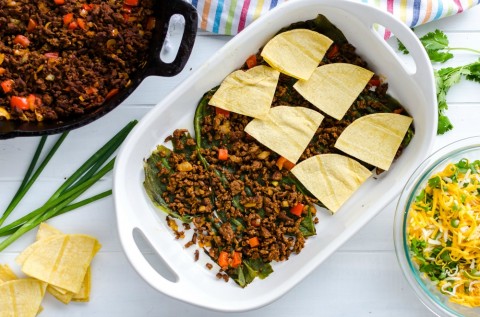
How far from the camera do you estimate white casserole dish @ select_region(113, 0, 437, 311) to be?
2.38m

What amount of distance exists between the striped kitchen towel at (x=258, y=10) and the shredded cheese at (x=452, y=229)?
0.65 m

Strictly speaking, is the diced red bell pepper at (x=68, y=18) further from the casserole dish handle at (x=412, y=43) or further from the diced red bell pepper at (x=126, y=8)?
the casserole dish handle at (x=412, y=43)

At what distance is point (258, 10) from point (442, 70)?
2.69 feet

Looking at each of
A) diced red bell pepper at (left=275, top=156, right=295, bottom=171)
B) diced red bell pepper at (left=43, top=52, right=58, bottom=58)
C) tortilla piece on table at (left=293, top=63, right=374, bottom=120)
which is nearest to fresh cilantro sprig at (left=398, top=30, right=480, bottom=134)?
tortilla piece on table at (left=293, top=63, right=374, bottom=120)

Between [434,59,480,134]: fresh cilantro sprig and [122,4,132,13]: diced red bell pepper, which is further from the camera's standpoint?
[434,59,480,134]: fresh cilantro sprig

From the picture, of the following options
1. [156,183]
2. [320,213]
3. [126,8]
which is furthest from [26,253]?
[320,213]

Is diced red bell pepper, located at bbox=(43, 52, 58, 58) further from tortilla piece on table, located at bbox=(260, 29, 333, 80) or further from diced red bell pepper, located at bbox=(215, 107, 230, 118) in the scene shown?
tortilla piece on table, located at bbox=(260, 29, 333, 80)

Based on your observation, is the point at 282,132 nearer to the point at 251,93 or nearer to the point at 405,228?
the point at 251,93

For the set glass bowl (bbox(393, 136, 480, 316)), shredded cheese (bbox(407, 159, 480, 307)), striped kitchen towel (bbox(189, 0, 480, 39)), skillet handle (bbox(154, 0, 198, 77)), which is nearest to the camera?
skillet handle (bbox(154, 0, 198, 77))

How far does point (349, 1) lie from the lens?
93.1 inches

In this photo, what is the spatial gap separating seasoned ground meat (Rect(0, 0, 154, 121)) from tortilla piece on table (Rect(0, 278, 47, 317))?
27.7 inches

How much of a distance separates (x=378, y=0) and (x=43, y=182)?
1630 mm

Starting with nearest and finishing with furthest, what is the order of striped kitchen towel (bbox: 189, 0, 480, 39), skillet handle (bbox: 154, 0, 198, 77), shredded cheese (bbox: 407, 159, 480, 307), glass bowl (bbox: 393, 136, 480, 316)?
skillet handle (bbox: 154, 0, 198, 77) < shredded cheese (bbox: 407, 159, 480, 307) < glass bowl (bbox: 393, 136, 480, 316) < striped kitchen towel (bbox: 189, 0, 480, 39)

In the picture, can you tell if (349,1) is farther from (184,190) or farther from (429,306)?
(429,306)
